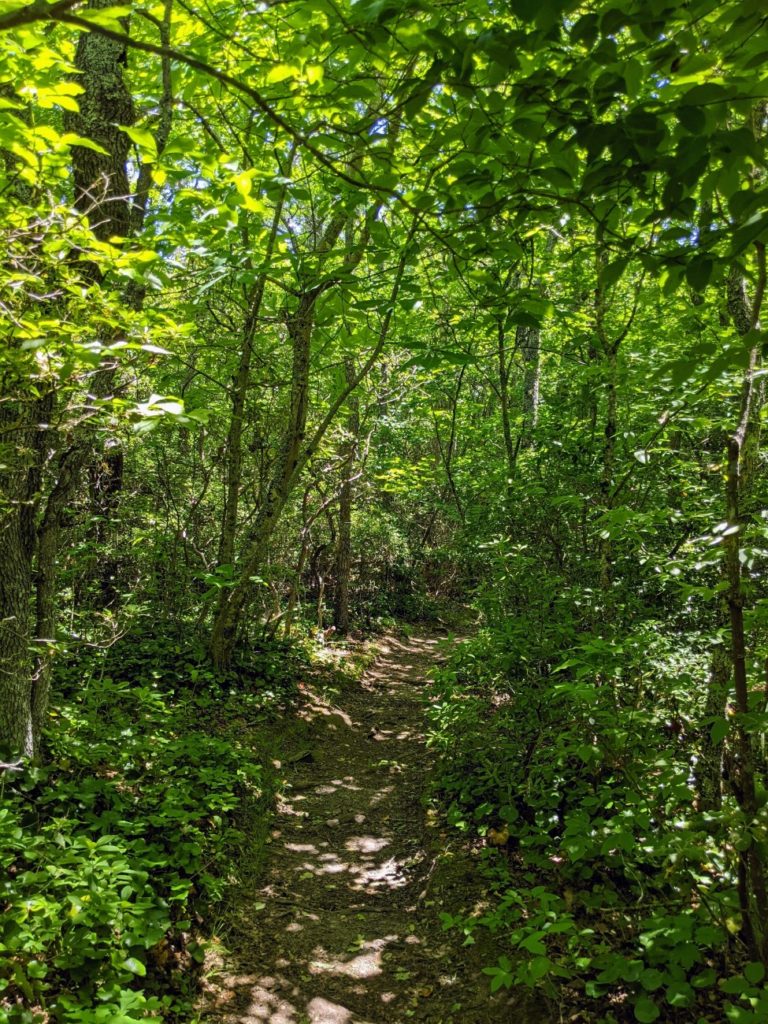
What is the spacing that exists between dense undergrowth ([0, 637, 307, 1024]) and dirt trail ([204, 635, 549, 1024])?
0.36 meters

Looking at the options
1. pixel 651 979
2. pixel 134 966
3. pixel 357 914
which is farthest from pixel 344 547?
pixel 651 979

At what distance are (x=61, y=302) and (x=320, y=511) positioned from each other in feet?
19.6

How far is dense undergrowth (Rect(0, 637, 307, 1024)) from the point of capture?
2.79 m

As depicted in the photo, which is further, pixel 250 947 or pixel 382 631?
pixel 382 631

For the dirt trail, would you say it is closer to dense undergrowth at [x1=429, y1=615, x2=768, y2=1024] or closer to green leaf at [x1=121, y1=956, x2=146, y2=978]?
dense undergrowth at [x1=429, y1=615, x2=768, y2=1024]

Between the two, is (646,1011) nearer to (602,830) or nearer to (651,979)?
(651,979)

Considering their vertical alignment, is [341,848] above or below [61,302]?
below

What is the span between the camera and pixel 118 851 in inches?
124

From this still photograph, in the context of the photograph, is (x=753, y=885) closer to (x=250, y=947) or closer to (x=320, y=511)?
(x=250, y=947)

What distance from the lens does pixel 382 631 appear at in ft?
41.7

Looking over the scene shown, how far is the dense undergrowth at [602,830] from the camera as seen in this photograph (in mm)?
2734

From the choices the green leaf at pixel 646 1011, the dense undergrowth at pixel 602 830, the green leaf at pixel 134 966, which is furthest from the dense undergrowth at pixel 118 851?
the green leaf at pixel 646 1011

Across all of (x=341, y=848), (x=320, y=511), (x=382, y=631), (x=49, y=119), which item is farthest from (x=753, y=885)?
(x=382, y=631)

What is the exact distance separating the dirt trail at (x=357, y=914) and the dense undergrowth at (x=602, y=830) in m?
0.28
